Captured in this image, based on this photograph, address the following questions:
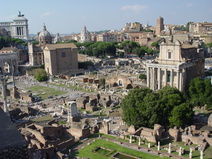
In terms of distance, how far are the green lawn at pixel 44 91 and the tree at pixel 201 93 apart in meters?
23.8

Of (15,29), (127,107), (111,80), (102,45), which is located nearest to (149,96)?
(127,107)

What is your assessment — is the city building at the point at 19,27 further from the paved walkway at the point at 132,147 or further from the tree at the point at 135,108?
the paved walkway at the point at 132,147

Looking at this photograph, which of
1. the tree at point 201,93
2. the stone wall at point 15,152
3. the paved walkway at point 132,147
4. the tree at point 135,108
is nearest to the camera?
the stone wall at point 15,152

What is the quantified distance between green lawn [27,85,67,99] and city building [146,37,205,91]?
58.4ft

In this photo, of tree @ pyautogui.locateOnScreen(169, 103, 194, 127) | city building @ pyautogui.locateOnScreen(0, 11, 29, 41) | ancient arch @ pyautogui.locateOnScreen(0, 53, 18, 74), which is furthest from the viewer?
city building @ pyautogui.locateOnScreen(0, 11, 29, 41)

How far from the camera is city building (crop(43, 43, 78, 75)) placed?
214 ft

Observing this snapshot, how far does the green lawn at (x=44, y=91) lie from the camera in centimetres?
4583

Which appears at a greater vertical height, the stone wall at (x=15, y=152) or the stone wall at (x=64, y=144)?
the stone wall at (x=15, y=152)

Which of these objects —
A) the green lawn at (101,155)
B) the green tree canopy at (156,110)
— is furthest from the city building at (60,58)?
the green lawn at (101,155)

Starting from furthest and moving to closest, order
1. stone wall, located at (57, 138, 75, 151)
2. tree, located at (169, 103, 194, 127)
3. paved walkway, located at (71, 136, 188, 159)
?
tree, located at (169, 103, 194, 127), stone wall, located at (57, 138, 75, 151), paved walkway, located at (71, 136, 188, 159)

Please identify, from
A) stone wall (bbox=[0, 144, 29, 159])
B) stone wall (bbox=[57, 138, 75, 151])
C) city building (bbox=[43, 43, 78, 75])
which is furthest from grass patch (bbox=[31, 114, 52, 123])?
city building (bbox=[43, 43, 78, 75])

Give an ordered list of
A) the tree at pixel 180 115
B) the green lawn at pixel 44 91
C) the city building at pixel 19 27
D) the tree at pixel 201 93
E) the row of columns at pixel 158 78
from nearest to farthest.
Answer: the tree at pixel 180 115 → the tree at pixel 201 93 → the row of columns at pixel 158 78 → the green lawn at pixel 44 91 → the city building at pixel 19 27

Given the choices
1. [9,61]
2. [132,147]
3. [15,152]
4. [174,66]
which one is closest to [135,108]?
[132,147]

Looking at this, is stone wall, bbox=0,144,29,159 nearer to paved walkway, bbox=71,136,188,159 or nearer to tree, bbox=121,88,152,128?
paved walkway, bbox=71,136,188,159
